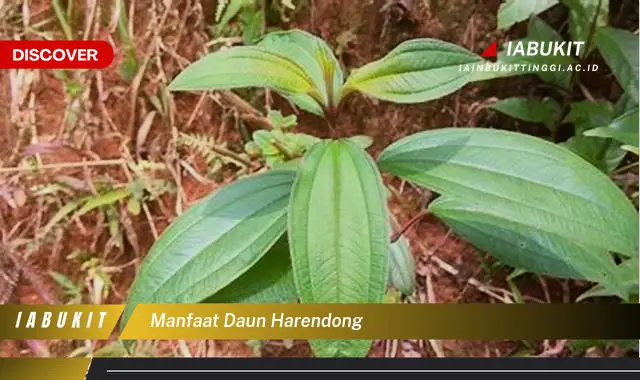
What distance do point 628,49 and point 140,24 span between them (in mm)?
685

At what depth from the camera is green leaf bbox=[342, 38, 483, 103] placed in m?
1.27

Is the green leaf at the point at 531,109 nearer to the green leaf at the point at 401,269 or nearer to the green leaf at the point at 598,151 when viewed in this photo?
the green leaf at the point at 598,151

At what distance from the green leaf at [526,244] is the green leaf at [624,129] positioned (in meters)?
0.16

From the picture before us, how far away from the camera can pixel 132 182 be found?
51.3 inches

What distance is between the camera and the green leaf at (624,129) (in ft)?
4.18

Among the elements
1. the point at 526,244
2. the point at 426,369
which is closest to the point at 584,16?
the point at 526,244

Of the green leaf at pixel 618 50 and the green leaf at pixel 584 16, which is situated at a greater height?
the green leaf at pixel 584 16

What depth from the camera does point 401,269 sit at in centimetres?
128

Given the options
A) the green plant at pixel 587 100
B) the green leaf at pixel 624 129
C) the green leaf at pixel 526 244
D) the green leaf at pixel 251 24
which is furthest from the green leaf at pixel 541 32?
the green leaf at pixel 251 24

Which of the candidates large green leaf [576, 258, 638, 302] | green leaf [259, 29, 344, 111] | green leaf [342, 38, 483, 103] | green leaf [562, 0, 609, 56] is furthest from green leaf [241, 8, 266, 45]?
large green leaf [576, 258, 638, 302]

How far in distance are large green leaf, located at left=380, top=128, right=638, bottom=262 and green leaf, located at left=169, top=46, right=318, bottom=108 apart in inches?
8.4

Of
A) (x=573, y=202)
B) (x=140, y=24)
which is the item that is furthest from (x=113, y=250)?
(x=573, y=202)

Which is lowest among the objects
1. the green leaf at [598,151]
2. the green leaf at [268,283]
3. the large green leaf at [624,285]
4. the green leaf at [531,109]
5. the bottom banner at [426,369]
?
the bottom banner at [426,369]

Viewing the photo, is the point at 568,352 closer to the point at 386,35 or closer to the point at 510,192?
the point at 510,192
